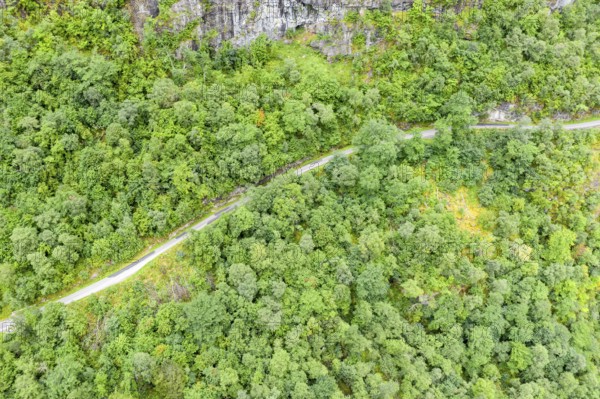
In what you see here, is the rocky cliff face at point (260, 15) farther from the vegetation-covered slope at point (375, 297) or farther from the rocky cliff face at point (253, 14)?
the vegetation-covered slope at point (375, 297)

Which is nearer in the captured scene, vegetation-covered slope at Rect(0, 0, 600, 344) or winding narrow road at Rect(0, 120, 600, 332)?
winding narrow road at Rect(0, 120, 600, 332)

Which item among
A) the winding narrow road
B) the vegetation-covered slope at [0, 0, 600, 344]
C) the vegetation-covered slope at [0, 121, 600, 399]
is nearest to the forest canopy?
the vegetation-covered slope at [0, 0, 600, 344]

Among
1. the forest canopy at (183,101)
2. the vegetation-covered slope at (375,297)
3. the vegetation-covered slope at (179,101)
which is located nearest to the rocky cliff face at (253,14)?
the forest canopy at (183,101)

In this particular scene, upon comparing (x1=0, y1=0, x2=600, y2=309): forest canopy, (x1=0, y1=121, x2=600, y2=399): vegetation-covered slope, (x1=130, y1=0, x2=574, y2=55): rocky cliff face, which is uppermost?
(x1=130, y1=0, x2=574, y2=55): rocky cliff face

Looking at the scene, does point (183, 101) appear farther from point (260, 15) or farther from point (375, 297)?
point (375, 297)

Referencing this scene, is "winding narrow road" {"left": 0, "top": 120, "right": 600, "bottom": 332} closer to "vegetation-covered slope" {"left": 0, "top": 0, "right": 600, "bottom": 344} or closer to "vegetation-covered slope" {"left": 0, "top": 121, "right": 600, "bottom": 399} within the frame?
"vegetation-covered slope" {"left": 0, "top": 0, "right": 600, "bottom": 344}

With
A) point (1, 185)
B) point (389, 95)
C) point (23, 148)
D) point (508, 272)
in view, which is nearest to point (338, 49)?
point (389, 95)
